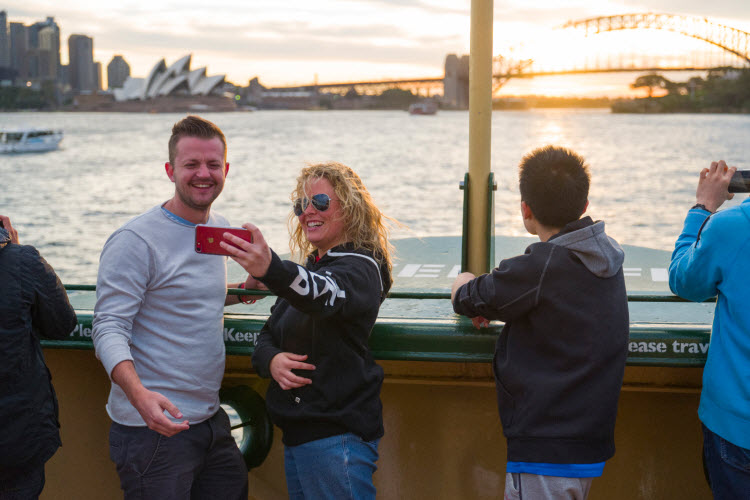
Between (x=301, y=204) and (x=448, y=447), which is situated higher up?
(x=301, y=204)

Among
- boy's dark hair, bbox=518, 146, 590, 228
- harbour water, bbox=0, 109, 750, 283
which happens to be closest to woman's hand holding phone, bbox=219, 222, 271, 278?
boy's dark hair, bbox=518, 146, 590, 228

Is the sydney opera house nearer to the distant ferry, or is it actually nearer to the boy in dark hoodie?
the distant ferry

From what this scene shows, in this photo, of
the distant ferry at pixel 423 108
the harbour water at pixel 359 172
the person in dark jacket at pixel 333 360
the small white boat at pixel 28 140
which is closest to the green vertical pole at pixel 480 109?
the person in dark jacket at pixel 333 360

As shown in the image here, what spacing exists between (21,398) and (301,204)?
0.89 m

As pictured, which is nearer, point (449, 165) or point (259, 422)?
point (259, 422)

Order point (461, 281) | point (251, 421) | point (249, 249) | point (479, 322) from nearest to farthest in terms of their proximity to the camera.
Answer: point (249, 249), point (461, 281), point (479, 322), point (251, 421)

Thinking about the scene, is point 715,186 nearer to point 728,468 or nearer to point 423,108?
point 728,468

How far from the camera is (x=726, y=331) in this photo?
199cm

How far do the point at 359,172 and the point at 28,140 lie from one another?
2957 cm

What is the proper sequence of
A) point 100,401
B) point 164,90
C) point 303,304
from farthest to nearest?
1. point 164,90
2. point 100,401
3. point 303,304

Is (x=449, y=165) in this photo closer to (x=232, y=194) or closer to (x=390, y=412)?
(x=232, y=194)

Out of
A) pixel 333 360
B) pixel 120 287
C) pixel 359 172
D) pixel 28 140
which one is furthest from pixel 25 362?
pixel 28 140

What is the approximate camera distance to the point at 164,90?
8150 cm

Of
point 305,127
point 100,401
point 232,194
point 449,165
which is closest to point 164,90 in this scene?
point 305,127
